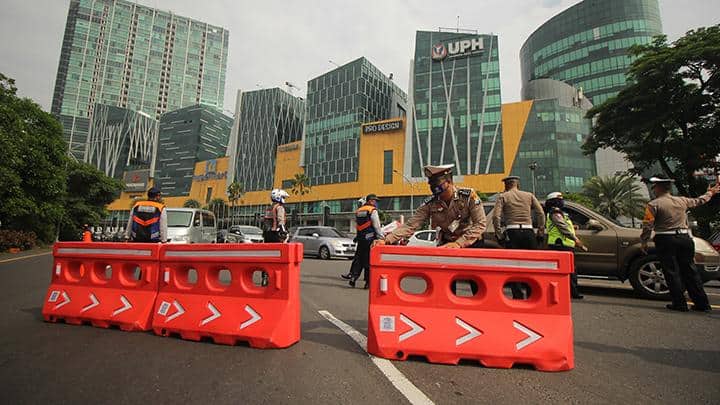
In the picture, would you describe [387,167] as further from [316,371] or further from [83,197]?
[316,371]

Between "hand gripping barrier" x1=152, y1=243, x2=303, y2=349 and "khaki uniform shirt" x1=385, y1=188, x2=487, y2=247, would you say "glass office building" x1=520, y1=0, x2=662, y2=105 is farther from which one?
"hand gripping barrier" x1=152, y1=243, x2=303, y2=349

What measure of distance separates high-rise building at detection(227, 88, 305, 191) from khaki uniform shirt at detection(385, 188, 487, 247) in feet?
256

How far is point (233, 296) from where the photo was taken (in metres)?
3.48

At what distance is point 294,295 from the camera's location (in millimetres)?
3330

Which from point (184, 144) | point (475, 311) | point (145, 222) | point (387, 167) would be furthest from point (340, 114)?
point (475, 311)

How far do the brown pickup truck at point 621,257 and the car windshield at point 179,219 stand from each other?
11.1 metres

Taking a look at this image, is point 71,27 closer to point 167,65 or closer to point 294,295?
point 167,65

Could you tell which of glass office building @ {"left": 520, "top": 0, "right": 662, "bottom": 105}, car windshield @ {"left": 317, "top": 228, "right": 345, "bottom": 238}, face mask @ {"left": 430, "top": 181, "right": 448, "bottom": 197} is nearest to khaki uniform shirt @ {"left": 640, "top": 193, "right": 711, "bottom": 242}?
face mask @ {"left": 430, "top": 181, "right": 448, "bottom": 197}

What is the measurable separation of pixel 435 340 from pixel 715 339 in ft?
10.1

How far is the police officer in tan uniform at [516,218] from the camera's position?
517 cm

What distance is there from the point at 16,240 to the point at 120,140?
11054 centimetres

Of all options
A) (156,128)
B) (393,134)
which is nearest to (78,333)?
(393,134)

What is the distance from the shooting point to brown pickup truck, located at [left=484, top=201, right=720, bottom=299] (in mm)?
5793

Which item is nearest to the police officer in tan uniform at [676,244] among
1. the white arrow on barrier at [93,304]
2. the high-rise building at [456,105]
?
the white arrow on barrier at [93,304]
